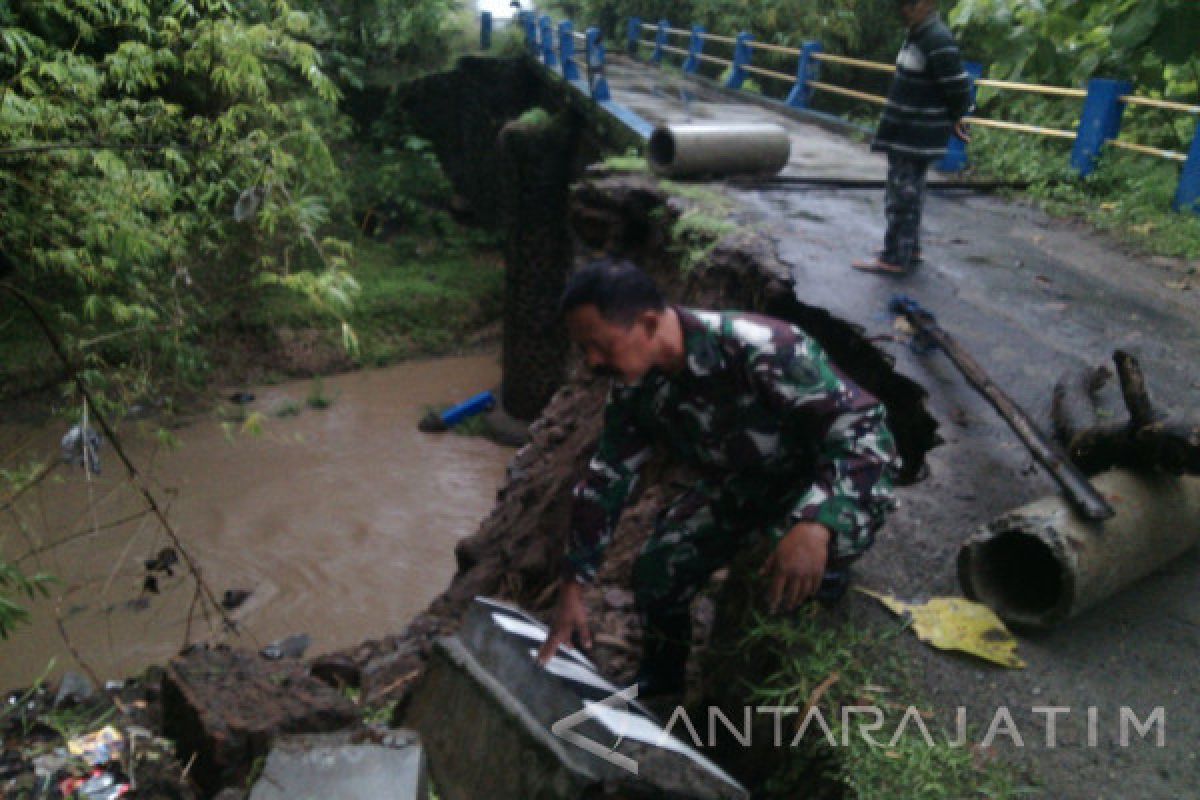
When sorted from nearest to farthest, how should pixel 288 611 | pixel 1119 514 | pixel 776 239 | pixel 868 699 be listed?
pixel 868 699, pixel 1119 514, pixel 776 239, pixel 288 611

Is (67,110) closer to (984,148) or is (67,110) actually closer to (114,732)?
(114,732)

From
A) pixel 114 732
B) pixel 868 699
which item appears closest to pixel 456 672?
pixel 868 699

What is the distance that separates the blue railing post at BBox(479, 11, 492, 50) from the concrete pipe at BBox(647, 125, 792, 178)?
469 inches

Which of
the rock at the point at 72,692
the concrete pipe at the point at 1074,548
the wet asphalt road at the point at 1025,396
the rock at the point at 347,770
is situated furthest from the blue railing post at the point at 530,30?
the rock at the point at 347,770

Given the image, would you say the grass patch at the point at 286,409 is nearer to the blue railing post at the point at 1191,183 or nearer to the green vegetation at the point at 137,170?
the green vegetation at the point at 137,170

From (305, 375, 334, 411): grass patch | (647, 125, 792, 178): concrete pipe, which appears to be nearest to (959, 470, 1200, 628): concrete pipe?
(647, 125, 792, 178): concrete pipe

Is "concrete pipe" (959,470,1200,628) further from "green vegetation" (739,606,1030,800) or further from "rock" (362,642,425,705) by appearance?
"rock" (362,642,425,705)

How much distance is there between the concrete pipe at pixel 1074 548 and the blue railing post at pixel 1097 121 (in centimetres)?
568

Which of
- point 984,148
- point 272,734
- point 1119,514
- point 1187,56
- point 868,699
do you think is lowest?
point 272,734

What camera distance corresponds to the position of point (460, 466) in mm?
11086

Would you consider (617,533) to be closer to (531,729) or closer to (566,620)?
(566,620)

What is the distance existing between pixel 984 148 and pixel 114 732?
8714 mm

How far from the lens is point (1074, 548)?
8.30ft

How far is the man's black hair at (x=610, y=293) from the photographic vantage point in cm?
221
